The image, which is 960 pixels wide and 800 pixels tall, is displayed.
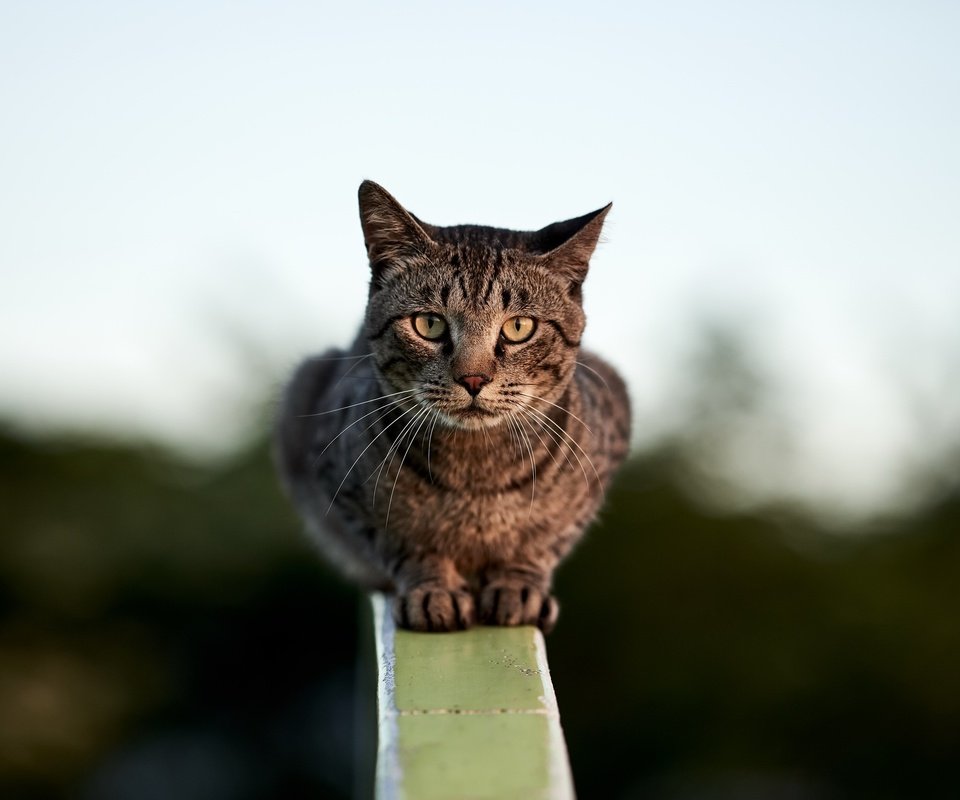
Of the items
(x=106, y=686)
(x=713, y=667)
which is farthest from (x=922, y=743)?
(x=106, y=686)

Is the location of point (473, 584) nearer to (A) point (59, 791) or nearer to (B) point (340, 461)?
(B) point (340, 461)

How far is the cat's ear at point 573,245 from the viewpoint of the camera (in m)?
3.23

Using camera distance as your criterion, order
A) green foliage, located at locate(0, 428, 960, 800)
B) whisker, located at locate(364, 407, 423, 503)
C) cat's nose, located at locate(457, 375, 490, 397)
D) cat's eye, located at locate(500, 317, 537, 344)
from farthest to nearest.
→ green foliage, located at locate(0, 428, 960, 800)
whisker, located at locate(364, 407, 423, 503)
cat's eye, located at locate(500, 317, 537, 344)
cat's nose, located at locate(457, 375, 490, 397)

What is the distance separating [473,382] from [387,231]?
51 cm

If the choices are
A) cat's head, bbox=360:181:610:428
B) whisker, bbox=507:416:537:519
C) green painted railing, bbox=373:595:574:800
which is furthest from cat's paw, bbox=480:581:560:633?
cat's head, bbox=360:181:610:428

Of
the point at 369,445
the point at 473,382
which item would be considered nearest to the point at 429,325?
the point at 473,382

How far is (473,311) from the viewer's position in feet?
10.3

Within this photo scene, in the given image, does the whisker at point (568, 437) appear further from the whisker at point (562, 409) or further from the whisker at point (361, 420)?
the whisker at point (361, 420)

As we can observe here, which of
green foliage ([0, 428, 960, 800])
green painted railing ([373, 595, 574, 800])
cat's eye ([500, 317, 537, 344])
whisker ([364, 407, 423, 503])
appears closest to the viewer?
green painted railing ([373, 595, 574, 800])

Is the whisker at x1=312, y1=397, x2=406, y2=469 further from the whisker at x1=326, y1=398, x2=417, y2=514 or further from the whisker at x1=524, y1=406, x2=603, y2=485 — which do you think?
the whisker at x1=524, y1=406, x2=603, y2=485

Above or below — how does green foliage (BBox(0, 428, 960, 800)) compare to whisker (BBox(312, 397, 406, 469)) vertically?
below

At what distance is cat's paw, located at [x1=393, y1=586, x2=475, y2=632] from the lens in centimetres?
305

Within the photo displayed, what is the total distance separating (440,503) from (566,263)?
2.28 ft

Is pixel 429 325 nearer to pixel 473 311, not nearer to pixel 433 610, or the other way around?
pixel 473 311
